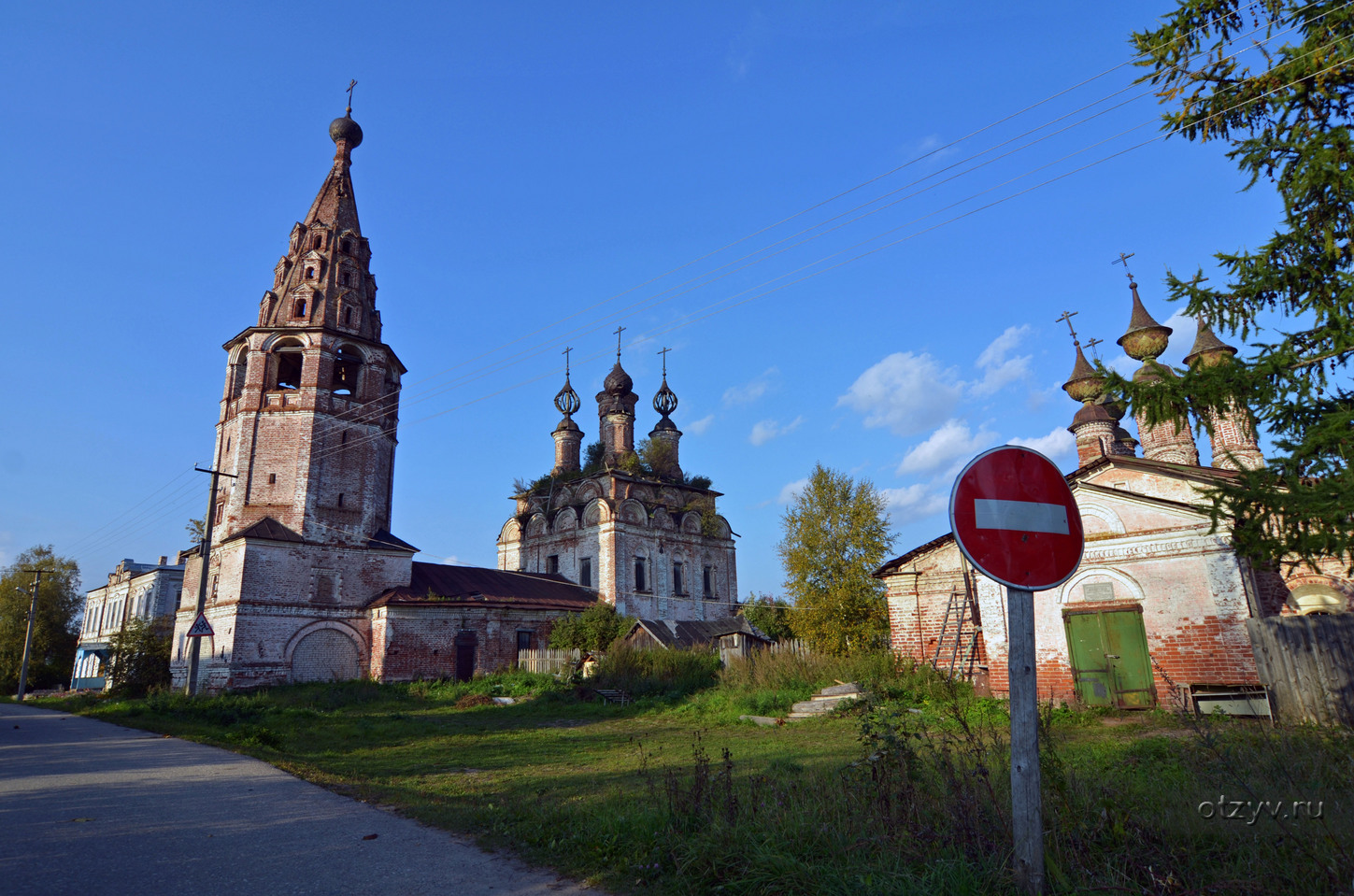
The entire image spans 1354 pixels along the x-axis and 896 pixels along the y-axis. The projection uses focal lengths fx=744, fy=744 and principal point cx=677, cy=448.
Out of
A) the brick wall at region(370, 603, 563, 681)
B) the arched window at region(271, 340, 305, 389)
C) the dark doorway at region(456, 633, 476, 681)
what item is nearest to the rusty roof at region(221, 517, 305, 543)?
the brick wall at region(370, 603, 563, 681)

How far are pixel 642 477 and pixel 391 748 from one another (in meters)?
24.6

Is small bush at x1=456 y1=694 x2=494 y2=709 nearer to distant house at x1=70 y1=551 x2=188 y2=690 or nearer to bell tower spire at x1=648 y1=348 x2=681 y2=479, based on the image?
bell tower spire at x1=648 y1=348 x2=681 y2=479

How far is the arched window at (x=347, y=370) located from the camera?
2950 centimetres

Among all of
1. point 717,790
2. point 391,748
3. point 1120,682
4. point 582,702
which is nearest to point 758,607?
point 582,702

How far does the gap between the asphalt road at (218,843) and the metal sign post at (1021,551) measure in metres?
2.73

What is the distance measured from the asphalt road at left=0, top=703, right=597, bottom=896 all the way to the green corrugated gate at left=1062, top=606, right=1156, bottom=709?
13126mm

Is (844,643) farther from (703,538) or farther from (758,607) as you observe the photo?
(703,538)

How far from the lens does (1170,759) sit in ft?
24.8

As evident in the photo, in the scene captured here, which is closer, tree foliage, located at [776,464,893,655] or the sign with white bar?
the sign with white bar

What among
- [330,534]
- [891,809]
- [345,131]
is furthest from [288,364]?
[891,809]

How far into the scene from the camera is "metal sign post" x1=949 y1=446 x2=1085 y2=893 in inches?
127

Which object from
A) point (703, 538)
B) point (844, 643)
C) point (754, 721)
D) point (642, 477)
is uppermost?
point (642, 477)

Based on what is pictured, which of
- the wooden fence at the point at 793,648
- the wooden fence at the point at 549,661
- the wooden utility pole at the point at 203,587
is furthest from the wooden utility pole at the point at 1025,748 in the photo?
the wooden fence at the point at 549,661

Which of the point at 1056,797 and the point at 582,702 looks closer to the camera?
the point at 1056,797
